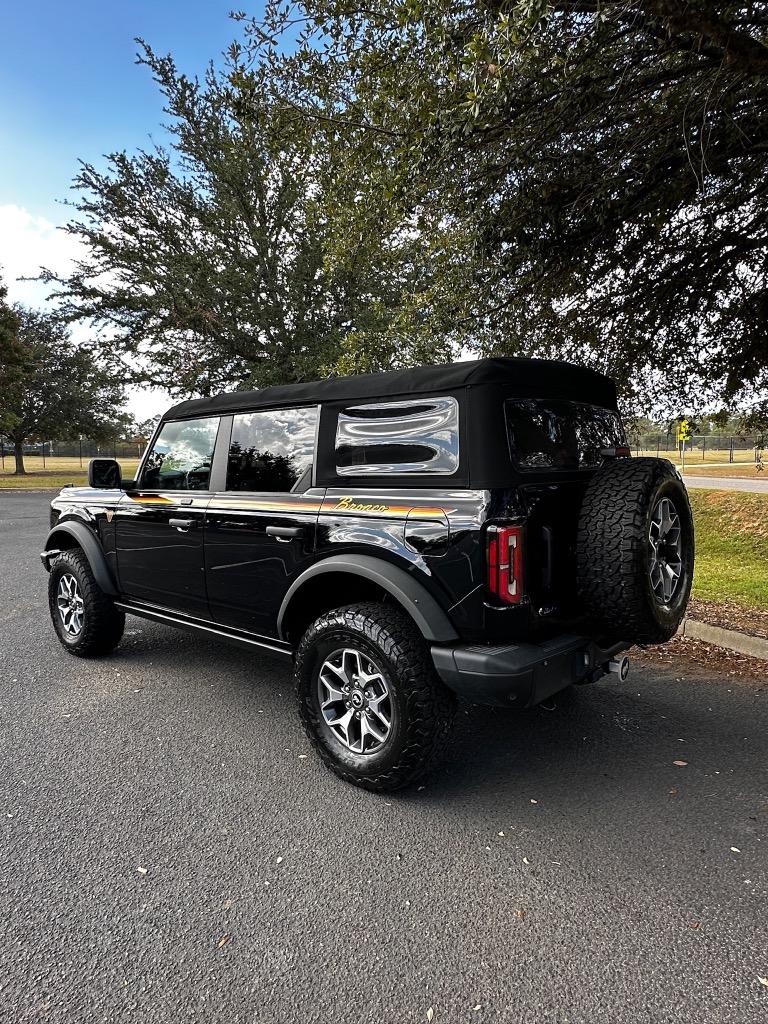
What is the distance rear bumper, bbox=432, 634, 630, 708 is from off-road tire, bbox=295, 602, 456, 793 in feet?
0.37

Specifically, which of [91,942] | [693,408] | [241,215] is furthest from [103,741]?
[241,215]

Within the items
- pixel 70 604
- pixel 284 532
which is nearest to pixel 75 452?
pixel 70 604

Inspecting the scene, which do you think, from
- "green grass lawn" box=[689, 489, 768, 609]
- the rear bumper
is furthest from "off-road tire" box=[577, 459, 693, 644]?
"green grass lawn" box=[689, 489, 768, 609]

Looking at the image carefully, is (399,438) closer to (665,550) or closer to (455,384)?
(455,384)

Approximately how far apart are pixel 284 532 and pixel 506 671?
139 centimetres

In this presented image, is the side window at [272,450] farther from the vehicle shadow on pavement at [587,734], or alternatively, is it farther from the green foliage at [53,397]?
the green foliage at [53,397]

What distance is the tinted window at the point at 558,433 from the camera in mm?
2838

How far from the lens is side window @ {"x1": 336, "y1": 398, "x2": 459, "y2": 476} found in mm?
2811

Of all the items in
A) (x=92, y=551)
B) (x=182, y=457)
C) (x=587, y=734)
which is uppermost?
(x=182, y=457)

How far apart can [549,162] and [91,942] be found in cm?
625

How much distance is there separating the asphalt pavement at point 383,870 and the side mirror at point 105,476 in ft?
5.04

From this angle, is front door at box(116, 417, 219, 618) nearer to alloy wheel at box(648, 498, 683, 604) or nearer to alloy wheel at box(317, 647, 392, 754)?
alloy wheel at box(317, 647, 392, 754)

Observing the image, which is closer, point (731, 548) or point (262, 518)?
point (262, 518)

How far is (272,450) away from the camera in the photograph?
3.56m
